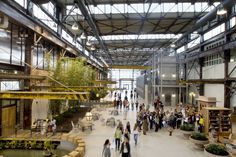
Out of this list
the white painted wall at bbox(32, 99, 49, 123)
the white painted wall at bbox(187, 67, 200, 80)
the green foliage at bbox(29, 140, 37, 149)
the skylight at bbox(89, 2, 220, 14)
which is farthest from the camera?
the white painted wall at bbox(187, 67, 200, 80)

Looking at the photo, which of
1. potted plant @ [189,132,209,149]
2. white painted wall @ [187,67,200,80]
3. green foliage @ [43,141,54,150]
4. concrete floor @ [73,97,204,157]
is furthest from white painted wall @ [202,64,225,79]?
green foliage @ [43,141,54,150]

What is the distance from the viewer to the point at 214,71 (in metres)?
26.2

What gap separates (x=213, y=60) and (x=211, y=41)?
2173 millimetres

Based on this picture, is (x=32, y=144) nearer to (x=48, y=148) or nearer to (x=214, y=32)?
(x=48, y=148)

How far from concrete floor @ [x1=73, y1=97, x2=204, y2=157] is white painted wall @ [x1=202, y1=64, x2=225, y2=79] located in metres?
9.96

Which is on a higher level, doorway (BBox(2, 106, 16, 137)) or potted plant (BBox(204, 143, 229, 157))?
doorway (BBox(2, 106, 16, 137))

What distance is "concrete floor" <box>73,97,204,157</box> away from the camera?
12.2 metres

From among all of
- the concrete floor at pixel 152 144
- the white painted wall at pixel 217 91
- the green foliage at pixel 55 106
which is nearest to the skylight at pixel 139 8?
the white painted wall at pixel 217 91

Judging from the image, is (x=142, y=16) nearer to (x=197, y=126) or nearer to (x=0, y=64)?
(x=197, y=126)

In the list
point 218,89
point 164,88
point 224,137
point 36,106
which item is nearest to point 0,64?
point 36,106

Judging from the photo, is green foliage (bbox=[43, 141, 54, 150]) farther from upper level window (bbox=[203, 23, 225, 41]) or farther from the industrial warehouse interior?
upper level window (bbox=[203, 23, 225, 41])

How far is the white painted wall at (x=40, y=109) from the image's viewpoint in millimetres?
17297

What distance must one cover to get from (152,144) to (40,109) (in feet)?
29.0

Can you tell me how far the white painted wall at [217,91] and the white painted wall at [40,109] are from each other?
1682cm
